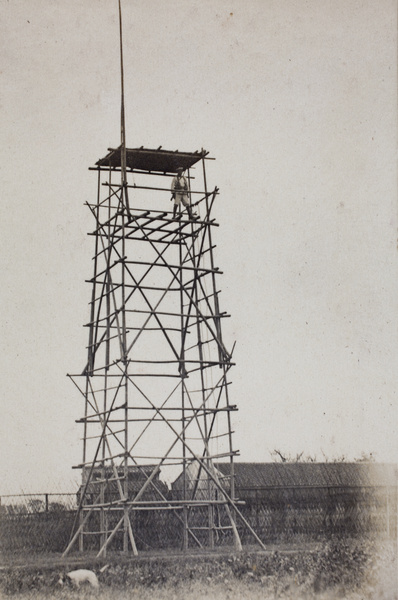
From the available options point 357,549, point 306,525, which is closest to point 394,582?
point 357,549

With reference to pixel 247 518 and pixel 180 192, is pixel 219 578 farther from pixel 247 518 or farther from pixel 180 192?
A: pixel 247 518

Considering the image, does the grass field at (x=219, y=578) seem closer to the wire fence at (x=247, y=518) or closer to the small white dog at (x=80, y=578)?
the small white dog at (x=80, y=578)

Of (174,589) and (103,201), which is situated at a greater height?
(103,201)

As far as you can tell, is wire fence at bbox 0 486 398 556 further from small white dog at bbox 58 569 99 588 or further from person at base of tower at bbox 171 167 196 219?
person at base of tower at bbox 171 167 196 219

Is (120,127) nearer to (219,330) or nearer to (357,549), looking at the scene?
(219,330)

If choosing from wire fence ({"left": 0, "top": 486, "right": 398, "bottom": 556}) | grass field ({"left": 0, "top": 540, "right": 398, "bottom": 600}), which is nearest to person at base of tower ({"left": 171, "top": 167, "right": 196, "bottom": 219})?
wire fence ({"left": 0, "top": 486, "right": 398, "bottom": 556})

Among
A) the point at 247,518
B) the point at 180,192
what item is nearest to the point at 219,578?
the point at 180,192
